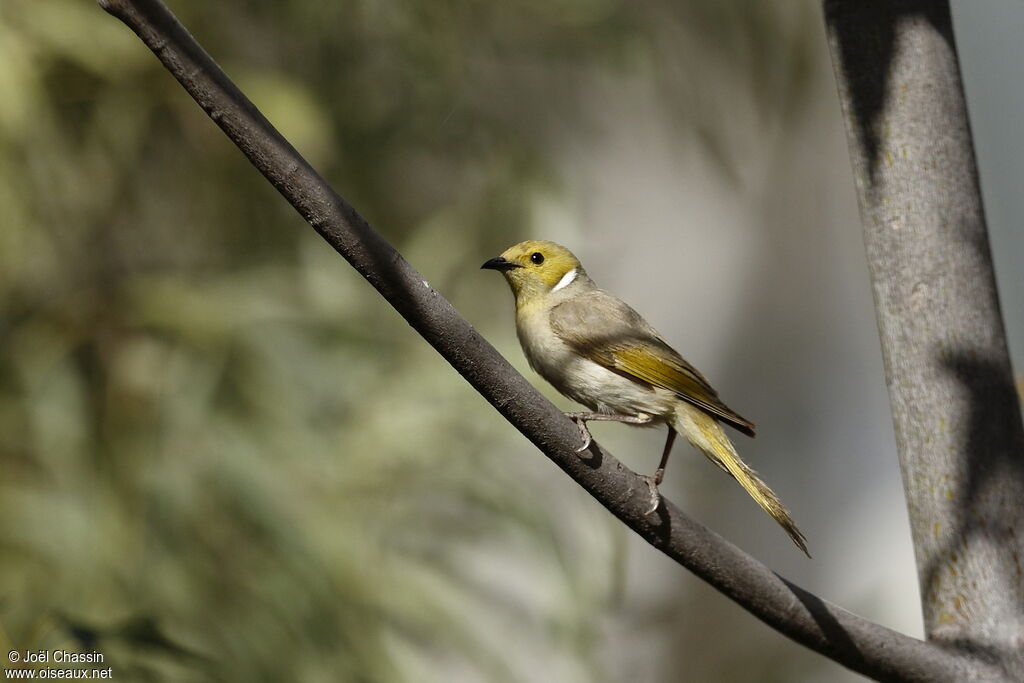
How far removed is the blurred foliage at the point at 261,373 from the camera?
2.43 metres

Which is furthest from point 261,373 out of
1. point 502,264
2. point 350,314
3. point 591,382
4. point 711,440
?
point 711,440

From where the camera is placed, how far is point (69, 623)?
2.22m

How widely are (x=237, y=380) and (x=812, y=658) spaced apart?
2644mm

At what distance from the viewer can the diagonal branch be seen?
35.2 inches

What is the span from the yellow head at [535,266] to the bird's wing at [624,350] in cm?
8

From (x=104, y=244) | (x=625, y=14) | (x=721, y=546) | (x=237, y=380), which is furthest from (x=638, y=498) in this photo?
(x=625, y=14)

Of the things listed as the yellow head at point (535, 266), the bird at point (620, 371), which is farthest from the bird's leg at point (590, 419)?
the yellow head at point (535, 266)

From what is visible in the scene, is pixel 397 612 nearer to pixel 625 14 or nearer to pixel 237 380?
pixel 237 380

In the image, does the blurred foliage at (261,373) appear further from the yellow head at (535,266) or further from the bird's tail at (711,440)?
the bird's tail at (711,440)

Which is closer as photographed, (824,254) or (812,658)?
(812,658)

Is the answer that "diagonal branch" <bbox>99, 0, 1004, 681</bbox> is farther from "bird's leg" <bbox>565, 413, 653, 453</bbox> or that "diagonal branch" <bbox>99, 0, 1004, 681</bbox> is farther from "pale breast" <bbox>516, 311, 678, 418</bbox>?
"pale breast" <bbox>516, 311, 678, 418</bbox>

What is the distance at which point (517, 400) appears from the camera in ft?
3.37

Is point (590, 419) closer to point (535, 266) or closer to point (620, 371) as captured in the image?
point (620, 371)

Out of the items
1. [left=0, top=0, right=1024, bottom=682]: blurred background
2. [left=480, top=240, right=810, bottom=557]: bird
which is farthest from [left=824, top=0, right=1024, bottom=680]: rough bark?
[left=0, top=0, right=1024, bottom=682]: blurred background
